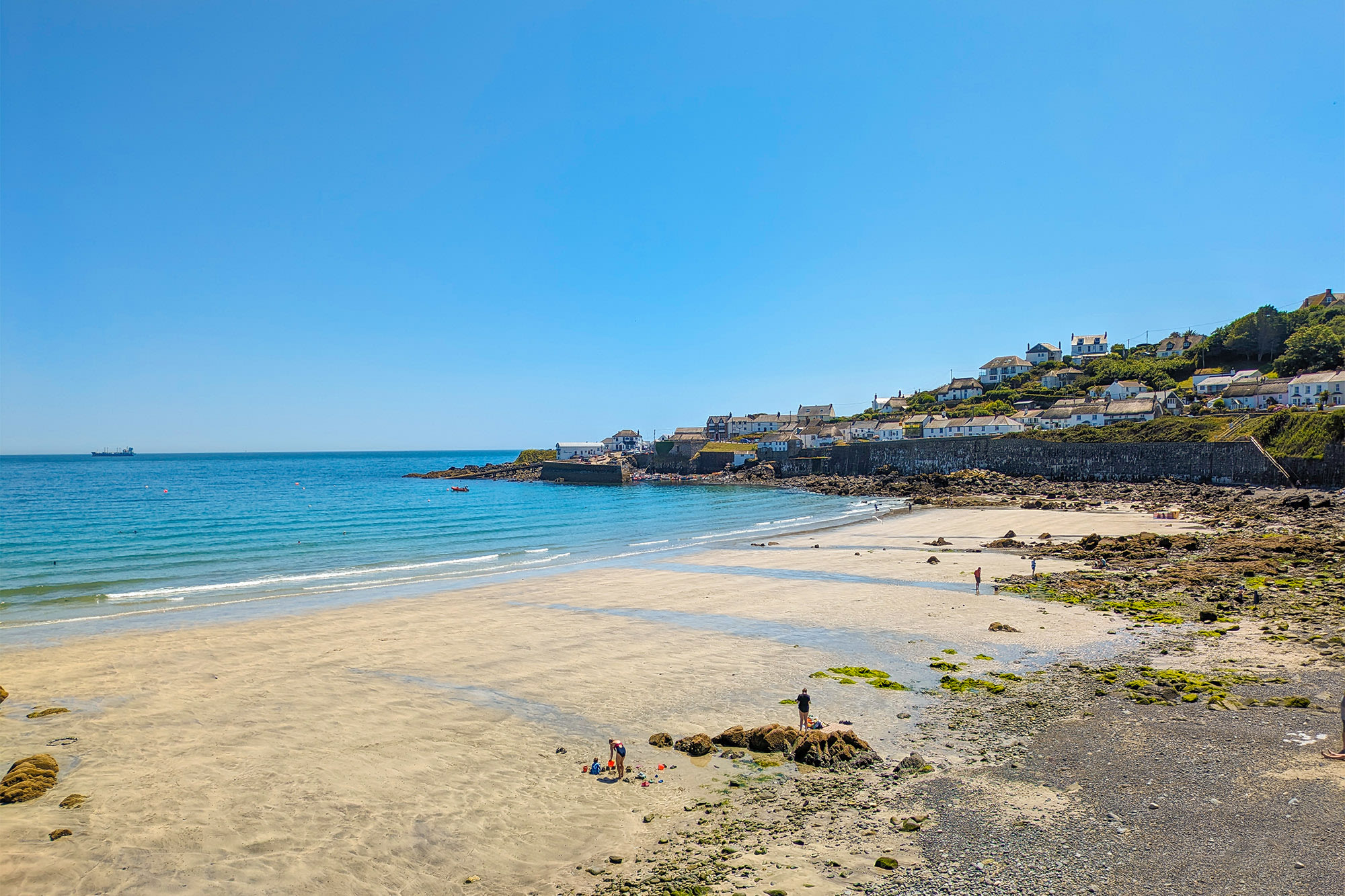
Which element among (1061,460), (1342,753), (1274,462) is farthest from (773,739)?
(1061,460)

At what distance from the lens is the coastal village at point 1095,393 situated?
82.6 m

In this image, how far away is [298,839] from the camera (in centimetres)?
1031

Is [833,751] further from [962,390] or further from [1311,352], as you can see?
[962,390]

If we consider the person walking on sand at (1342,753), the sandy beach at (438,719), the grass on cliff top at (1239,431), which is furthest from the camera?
the grass on cliff top at (1239,431)

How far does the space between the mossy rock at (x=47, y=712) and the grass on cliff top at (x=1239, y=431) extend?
78.1m

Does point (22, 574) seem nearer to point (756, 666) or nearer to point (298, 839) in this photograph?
point (298, 839)

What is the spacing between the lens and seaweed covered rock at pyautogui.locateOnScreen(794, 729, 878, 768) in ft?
40.7

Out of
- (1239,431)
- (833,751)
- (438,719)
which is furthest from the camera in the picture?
(1239,431)

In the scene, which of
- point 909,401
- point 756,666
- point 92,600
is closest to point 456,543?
point 92,600

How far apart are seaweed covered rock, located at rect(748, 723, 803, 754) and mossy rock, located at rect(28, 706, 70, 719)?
52.3ft

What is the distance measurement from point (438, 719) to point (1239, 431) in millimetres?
77999

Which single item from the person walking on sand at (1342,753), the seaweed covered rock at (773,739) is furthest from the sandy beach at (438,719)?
the person walking on sand at (1342,753)

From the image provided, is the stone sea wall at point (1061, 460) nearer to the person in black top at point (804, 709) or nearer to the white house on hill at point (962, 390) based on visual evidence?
the white house on hill at point (962, 390)

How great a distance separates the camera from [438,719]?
15.2 metres
